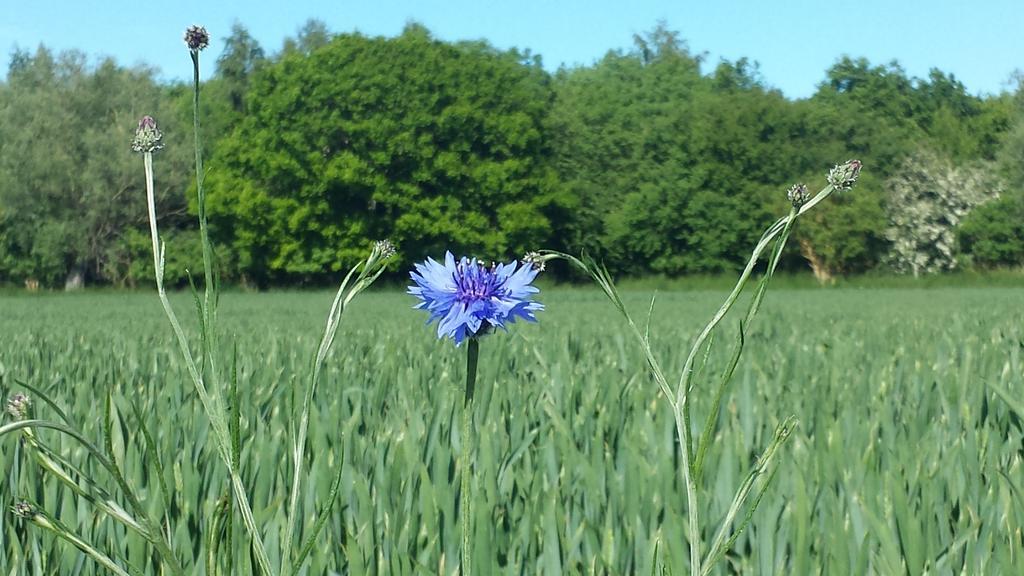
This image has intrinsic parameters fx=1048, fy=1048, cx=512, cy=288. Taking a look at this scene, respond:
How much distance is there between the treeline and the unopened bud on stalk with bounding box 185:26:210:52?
35314mm

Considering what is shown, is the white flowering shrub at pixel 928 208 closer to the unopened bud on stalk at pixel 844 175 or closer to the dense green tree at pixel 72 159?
the dense green tree at pixel 72 159

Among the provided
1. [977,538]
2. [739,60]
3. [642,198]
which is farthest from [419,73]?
[977,538]

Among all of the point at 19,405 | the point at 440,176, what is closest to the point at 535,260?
the point at 19,405

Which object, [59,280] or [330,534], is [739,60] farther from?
[330,534]

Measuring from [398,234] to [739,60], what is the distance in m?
29.5

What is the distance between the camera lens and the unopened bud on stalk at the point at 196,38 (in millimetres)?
1005

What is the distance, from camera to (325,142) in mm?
42594

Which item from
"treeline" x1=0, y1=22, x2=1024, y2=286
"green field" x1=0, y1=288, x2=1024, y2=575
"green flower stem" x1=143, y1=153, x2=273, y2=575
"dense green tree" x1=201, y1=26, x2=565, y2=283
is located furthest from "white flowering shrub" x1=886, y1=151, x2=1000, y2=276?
"green flower stem" x1=143, y1=153, x2=273, y2=575

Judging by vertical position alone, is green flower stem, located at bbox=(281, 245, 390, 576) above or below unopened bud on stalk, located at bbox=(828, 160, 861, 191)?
below

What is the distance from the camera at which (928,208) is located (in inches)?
1861

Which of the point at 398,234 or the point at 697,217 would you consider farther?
the point at 697,217

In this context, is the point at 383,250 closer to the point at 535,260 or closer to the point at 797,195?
the point at 535,260

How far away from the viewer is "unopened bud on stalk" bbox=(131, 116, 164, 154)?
1036mm

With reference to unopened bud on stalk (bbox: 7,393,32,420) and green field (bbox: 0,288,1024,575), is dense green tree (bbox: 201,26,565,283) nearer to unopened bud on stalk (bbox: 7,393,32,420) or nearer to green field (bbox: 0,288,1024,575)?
green field (bbox: 0,288,1024,575)
